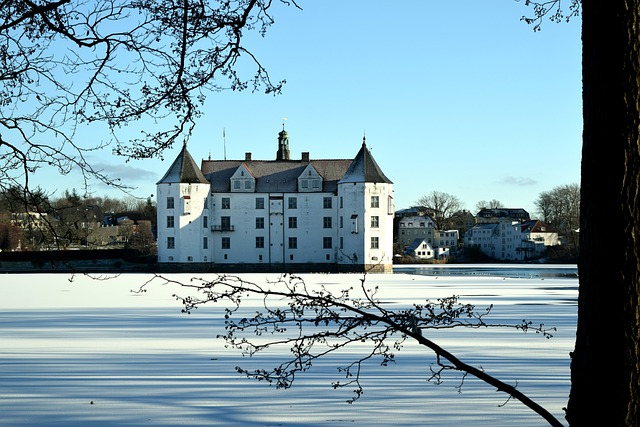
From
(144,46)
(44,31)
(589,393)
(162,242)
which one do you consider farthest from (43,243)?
(162,242)

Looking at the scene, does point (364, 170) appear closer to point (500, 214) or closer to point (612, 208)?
point (612, 208)

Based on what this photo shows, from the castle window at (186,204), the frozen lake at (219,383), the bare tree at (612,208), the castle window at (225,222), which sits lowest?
the frozen lake at (219,383)

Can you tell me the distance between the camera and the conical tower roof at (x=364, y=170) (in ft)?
174

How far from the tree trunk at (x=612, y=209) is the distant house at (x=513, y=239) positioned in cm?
10805

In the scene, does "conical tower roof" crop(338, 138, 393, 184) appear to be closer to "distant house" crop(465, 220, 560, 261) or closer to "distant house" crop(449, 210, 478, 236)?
"distant house" crop(465, 220, 560, 261)

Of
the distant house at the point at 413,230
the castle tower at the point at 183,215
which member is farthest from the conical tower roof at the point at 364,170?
the distant house at the point at 413,230

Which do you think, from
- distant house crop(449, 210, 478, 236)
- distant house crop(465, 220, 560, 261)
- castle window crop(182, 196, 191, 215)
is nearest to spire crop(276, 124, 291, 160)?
castle window crop(182, 196, 191, 215)

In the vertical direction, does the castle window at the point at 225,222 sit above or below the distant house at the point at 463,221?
below

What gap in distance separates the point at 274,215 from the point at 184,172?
22.1 ft

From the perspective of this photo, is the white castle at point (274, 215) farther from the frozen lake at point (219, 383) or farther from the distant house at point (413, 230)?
the distant house at point (413, 230)

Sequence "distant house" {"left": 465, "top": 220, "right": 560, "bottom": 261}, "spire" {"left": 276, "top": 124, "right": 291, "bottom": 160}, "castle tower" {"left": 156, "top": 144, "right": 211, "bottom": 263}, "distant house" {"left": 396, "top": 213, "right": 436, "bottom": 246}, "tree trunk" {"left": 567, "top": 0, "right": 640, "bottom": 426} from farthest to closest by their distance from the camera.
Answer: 1. "distant house" {"left": 396, "top": 213, "right": 436, "bottom": 246}
2. "distant house" {"left": 465, "top": 220, "right": 560, "bottom": 261}
3. "spire" {"left": 276, "top": 124, "right": 291, "bottom": 160}
4. "castle tower" {"left": 156, "top": 144, "right": 211, "bottom": 263}
5. "tree trunk" {"left": 567, "top": 0, "right": 640, "bottom": 426}

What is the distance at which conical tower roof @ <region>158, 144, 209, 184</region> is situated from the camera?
176 feet

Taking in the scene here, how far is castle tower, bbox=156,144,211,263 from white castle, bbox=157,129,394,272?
0.07m

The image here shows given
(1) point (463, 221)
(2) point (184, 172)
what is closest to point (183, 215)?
(2) point (184, 172)
